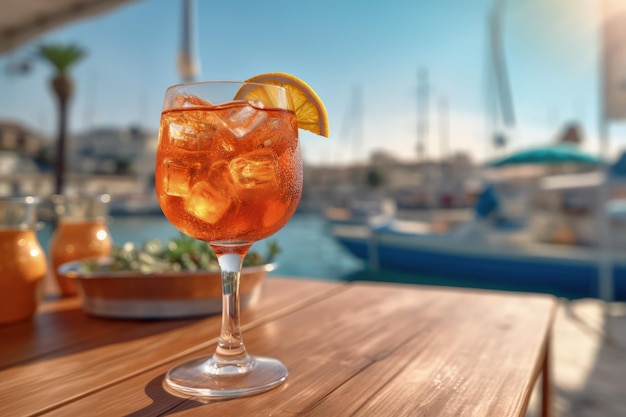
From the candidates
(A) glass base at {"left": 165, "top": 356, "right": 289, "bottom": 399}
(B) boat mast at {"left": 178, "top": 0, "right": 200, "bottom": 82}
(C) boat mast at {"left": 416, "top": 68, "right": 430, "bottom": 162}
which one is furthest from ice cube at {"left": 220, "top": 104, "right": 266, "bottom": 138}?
(C) boat mast at {"left": 416, "top": 68, "right": 430, "bottom": 162}

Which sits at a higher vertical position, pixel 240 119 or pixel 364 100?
pixel 364 100

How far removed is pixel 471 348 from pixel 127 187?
94.7ft

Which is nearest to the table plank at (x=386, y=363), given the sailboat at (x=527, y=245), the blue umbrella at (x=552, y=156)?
the sailboat at (x=527, y=245)

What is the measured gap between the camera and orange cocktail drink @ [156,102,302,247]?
2.08 feet

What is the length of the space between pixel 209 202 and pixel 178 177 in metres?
0.05

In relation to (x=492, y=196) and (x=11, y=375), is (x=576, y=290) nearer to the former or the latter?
(x=492, y=196)

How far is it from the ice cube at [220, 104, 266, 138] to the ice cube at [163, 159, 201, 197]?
6cm

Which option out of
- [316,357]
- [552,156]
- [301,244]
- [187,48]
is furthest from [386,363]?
[301,244]

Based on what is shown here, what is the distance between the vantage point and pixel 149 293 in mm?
944

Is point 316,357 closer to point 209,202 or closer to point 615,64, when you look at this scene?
point 209,202

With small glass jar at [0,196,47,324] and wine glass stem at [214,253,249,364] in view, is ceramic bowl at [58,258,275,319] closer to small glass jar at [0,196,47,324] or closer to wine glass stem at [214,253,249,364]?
small glass jar at [0,196,47,324]

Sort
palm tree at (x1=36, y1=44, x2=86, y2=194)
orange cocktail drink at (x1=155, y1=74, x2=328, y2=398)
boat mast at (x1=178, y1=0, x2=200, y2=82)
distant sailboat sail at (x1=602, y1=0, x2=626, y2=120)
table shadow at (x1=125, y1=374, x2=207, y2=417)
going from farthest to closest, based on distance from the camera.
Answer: palm tree at (x1=36, y1=44, x2=86, y2=194)
distant sailboat sail at (x1=602, y1=0, x2=626, y2=120)
boat mast at (x1=178, y1=0, x2=200, y2=82)
orange cocktail drink at (x1=155, y1=74, x2=328, y2=398)
table shadow at (x1=125, y1=374, x2=207, y2=417)

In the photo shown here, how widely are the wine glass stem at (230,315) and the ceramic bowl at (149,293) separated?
316mm

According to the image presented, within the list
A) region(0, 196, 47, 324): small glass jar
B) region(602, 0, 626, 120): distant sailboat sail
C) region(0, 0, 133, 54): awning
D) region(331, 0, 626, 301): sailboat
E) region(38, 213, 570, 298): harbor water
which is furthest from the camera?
region(38, 213, 570, 298): harbor water
